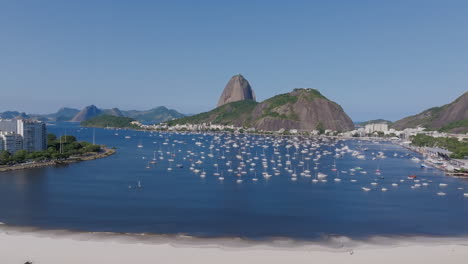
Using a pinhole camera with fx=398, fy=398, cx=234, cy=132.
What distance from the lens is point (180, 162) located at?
5975 centimetres

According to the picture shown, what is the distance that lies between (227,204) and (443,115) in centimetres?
12591

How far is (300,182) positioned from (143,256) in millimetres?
27232

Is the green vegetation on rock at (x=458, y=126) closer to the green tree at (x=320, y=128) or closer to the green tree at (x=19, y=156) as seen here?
the green tree at (x=320, y=128)

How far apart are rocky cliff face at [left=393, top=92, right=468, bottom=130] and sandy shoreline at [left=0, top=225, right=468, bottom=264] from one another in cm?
11819

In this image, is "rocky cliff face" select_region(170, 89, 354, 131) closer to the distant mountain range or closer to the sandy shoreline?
the distant mountain range

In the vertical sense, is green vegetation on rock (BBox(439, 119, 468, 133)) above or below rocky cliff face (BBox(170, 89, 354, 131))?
below

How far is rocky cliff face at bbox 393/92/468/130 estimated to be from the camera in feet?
421

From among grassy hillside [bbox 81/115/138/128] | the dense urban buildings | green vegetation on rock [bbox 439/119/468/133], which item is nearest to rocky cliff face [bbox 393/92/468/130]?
green vegetation on rock [bbox 439/119/468/133]

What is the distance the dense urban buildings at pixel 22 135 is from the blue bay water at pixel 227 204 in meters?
9.00

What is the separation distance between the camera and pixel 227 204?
32.3m

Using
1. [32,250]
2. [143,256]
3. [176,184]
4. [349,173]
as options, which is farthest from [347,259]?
[349,173]

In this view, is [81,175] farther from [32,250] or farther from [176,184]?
[32,250]

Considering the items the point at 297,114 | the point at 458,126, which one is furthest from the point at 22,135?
the point at 458,126

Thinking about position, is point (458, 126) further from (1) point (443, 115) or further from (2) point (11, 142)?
(2) point (11, 142)
